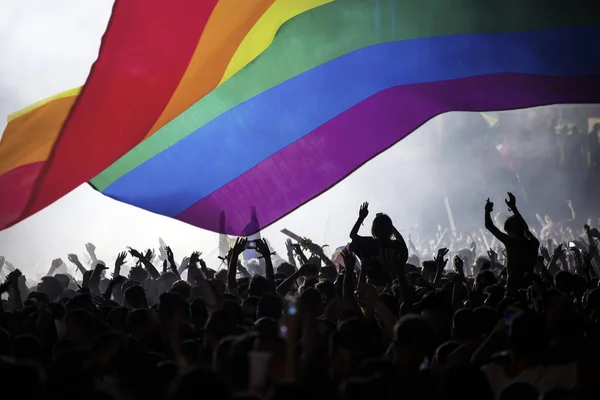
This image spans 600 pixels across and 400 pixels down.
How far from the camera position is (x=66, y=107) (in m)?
6.19

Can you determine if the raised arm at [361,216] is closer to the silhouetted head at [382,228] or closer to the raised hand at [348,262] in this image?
the silhouetted head at [382,228]

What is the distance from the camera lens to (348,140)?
21.7ft

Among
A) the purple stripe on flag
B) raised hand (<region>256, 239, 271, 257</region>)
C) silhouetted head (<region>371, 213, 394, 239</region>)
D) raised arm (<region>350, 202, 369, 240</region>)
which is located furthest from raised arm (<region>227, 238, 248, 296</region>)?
silhouetted head (<region>371, 213, 394, 239</region>)

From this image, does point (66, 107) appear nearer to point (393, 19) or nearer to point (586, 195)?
point (393, 19)

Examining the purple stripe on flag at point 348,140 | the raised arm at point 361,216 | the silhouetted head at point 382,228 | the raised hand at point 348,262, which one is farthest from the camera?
the purple stripe on flag at point 348,140

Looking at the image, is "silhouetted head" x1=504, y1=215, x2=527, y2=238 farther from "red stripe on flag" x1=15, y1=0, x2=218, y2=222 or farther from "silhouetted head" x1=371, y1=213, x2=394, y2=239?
"red stripe on flag" x1=15, y1=0, x2=218, y2=222

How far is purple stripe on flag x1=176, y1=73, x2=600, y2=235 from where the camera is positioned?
245 inches

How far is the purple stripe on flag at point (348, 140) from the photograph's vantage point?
245 inches

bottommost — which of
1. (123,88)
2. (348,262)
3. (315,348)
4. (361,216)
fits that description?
(315,348)

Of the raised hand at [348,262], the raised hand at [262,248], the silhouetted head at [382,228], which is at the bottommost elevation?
the raised hand at [348,262]

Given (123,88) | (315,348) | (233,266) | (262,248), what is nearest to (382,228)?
(262,248)

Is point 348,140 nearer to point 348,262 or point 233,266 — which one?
point 233,266

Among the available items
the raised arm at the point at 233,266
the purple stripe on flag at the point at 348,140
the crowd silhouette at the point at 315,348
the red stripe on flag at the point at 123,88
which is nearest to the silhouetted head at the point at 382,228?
the crowd silhouette at the point at 315,348

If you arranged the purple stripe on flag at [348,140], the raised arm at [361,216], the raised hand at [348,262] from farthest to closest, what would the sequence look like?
1. the purple stripe on flag at [348,140]
2. the raised arm at [361,216]
3. the raised hand at [348,262]
